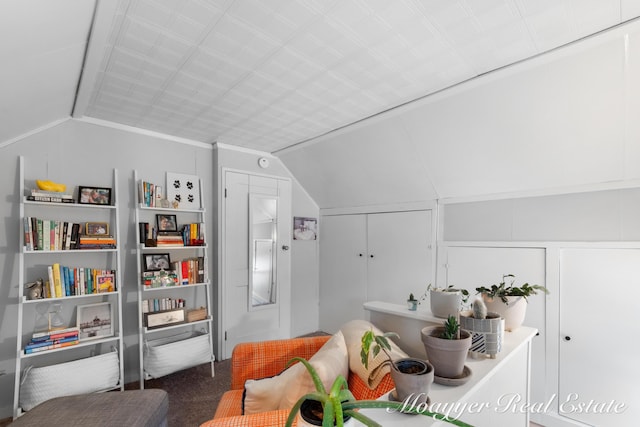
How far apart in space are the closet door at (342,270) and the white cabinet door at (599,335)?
1.88 meters

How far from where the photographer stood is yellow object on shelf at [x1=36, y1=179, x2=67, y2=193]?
2.38 m

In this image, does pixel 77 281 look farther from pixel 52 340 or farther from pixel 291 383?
pixel 291 383

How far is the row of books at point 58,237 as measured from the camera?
229cm

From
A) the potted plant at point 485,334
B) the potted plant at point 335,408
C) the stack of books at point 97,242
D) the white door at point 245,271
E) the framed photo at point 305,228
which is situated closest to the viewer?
the potted plant at point 335,408

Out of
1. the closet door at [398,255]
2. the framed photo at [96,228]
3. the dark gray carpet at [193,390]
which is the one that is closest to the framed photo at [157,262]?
the framed photo at [96,228]

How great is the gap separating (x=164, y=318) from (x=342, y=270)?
201 cm

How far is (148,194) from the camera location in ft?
9.46

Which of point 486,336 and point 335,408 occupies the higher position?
point 335,408

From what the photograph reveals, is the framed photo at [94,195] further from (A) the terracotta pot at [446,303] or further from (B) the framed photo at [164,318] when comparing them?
(A) the terracotta pot at [446,303]

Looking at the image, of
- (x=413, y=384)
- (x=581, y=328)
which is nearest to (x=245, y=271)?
(x=413, y=384)

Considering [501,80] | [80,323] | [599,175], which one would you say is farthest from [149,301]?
[599,175]

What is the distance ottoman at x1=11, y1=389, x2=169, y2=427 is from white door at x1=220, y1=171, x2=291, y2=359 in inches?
61.1

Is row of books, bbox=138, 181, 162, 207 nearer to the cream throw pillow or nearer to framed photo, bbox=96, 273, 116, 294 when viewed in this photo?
framed photo, bbox=96, 273, 116, 294

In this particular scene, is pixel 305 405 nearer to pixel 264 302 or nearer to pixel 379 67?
pixel 379 67
